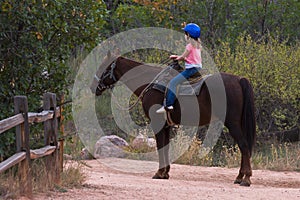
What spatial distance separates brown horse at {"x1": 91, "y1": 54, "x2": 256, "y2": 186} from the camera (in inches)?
444

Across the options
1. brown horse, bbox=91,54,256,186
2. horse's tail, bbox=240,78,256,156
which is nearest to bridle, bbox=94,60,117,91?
brown horse, bbox=91,54,256,186

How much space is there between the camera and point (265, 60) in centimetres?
1741

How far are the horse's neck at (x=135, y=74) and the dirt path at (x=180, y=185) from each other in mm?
1728

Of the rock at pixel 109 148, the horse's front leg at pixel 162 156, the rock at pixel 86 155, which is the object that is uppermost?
the horse's front leg at pixel 162 156

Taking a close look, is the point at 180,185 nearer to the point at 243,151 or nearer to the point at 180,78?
the point at 243,151

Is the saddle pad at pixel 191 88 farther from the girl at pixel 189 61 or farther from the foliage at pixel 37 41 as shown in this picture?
the foliage at pixel 37 41

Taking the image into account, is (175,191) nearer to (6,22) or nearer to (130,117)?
(6,22)

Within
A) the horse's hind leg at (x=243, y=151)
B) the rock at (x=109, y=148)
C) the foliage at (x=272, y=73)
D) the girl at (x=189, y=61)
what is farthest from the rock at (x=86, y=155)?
the horse's hind leg at (x=243, y=151)

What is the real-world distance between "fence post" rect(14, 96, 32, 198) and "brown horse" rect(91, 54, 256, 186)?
4094 mm

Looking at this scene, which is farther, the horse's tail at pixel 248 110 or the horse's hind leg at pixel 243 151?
the horse's hind leg at pixel 243 151

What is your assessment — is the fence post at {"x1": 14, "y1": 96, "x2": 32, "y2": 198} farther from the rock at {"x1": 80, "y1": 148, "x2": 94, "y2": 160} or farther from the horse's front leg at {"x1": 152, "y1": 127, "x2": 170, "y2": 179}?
the rock at {"x1": 80, "y1": 148, "x2": 94, "y2": 160}

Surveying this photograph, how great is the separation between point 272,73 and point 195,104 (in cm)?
633

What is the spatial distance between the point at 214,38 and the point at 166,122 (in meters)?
9.76

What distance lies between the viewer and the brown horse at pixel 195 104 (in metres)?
11.3
